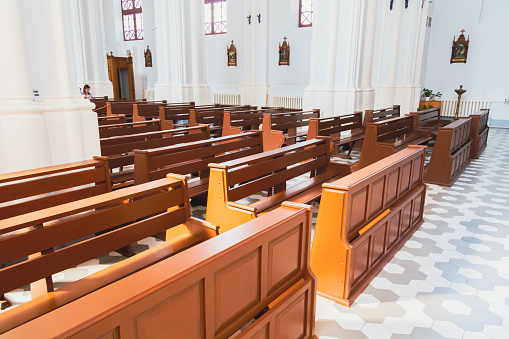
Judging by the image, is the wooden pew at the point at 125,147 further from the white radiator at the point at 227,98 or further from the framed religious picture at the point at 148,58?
the framed religious picture at the point at 148,58

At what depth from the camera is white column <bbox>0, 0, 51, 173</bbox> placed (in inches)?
125

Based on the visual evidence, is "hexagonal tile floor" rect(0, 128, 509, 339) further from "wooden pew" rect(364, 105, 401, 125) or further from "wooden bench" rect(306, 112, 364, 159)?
"wooden pew" rect(364, 105, 401, 125)

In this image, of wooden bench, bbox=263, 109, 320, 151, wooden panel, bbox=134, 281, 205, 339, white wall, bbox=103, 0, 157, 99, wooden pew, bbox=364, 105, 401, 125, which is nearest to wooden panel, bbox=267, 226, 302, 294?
wooden panel, bbox=134, 281, 205, 339

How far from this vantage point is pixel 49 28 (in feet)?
11.7

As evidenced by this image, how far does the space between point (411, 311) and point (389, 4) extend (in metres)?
11.2

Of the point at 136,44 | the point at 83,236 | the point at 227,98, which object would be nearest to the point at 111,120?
the point at 83,236

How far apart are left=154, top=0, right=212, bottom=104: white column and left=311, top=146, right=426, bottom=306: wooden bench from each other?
806 cm

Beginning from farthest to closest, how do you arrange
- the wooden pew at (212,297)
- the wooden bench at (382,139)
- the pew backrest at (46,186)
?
the wooden bench at (382,139), the pew backrest at (46,186), the wooden pew at (212,297)

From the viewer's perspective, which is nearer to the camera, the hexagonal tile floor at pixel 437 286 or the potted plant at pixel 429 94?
the hexagonal tile floor at pixel 437 286

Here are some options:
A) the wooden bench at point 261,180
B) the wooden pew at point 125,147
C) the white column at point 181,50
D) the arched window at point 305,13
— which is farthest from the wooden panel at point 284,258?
the arched window at point 305,13

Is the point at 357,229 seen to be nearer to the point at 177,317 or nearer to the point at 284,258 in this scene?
the point at 284,258

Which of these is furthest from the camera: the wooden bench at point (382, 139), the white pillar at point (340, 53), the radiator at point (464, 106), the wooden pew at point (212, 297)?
the radiator at point (464, 106)

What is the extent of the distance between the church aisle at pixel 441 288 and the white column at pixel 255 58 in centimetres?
1041

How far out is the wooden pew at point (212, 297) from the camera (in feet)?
3.61
